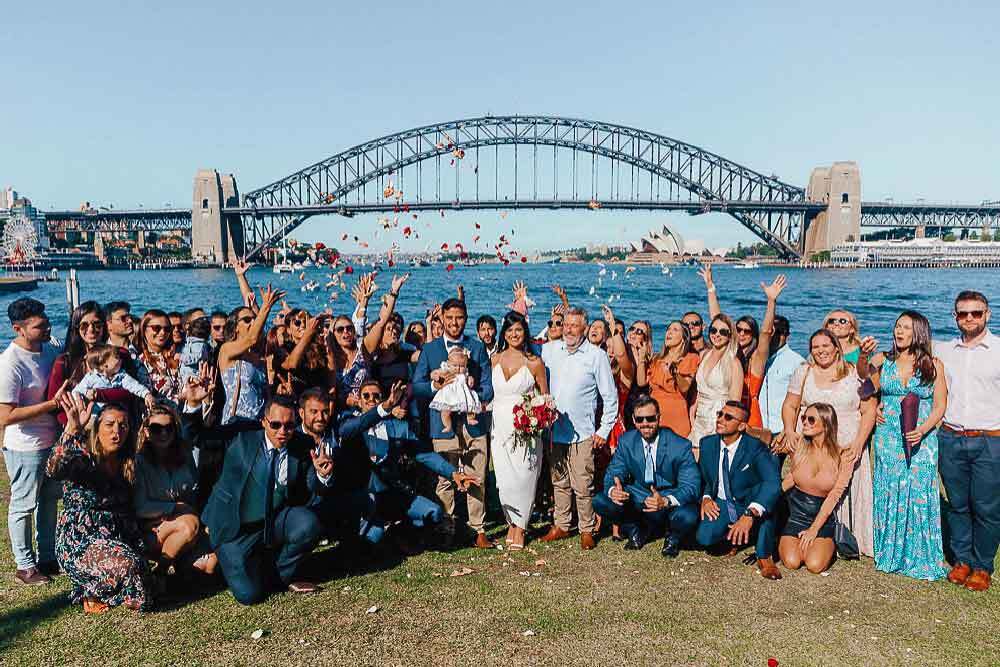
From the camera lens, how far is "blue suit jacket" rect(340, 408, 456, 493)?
17.4 ft

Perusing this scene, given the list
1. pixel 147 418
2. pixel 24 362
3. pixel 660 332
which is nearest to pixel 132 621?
pixel 147 418

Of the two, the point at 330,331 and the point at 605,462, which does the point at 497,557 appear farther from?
the point at 330,331

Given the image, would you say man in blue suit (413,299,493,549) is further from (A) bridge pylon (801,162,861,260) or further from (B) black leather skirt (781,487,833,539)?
(A) bridge pylon (801,162,861,260)

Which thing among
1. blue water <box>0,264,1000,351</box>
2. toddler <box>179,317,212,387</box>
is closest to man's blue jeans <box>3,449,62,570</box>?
toddler <box>179,317,212,387</box>

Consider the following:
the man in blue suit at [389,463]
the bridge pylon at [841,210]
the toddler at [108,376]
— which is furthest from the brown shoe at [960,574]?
the bridge pylon at [841,210]

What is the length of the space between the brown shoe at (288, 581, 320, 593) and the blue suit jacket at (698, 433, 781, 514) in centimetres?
284

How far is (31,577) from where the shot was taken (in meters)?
4.61

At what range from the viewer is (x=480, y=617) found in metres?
4.31

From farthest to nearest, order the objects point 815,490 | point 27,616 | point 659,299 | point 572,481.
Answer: point 659,299
point 572,481
point 815,490
point 27,616

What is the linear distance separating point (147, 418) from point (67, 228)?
129 m

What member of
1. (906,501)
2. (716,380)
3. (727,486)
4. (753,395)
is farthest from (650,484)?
(906,501)

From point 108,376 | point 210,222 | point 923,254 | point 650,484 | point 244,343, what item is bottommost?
point 650,484

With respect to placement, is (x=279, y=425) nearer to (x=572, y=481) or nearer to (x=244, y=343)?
(x=244, y=343)

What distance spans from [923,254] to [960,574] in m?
116
